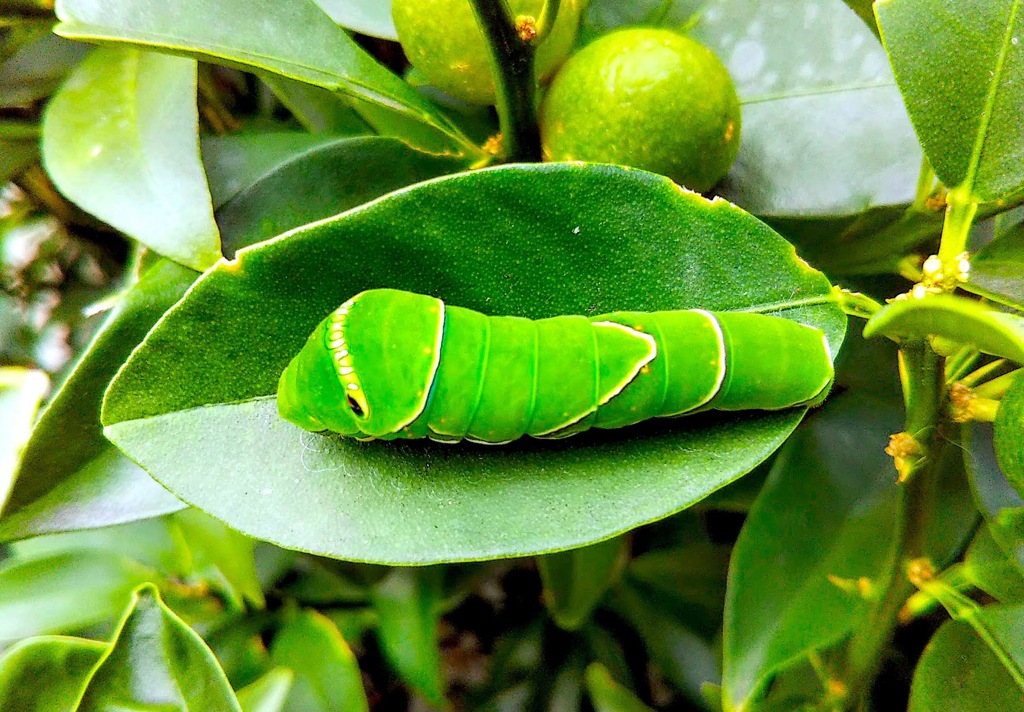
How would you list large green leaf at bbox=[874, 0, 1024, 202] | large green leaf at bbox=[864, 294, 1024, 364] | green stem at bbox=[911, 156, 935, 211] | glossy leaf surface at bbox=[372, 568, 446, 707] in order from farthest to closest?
glossy leaf surface at bbox=[372, 568, 446, 707]
green stem at bbox=[911, 156, 935, 211]
large green leaf at bbox=[874, 0, 1024, 202]
large green leaf at bbox=[864, 294, 1024, 364]

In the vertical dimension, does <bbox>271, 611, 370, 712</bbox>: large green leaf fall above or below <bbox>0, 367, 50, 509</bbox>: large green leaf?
below

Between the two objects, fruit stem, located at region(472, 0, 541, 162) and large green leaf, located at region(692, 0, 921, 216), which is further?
large green leaf, located at region(692, 0, 921, 216)

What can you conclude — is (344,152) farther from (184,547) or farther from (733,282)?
(184,547)

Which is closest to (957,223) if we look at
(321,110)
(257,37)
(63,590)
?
(257,37)

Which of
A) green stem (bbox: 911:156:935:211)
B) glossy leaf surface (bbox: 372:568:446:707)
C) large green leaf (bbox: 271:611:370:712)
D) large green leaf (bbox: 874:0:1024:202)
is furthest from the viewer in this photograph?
glossy leaf surface (bbox: 372:568:446:707)

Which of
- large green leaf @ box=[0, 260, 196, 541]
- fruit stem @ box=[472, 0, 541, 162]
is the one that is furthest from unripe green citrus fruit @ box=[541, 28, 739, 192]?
large green leaf @ box=[0, 260, 196, 541]

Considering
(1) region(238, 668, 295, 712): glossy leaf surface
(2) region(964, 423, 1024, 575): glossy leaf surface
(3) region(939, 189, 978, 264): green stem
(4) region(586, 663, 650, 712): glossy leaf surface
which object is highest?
(3) region(939, 189, 978, 264): green stem

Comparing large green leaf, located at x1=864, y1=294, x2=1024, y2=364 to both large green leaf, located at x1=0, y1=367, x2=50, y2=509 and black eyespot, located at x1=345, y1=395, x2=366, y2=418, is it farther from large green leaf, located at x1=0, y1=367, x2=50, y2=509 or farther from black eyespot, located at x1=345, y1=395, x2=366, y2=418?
large green leaf, located at x1=0, y1=367, x2=50, y2=509
